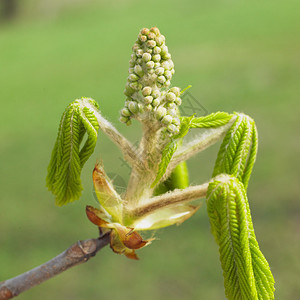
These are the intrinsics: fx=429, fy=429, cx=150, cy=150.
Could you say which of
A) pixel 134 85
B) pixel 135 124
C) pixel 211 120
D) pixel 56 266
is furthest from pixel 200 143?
pixel 135 124

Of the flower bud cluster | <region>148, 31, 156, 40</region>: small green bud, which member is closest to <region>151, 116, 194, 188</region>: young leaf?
the flower bud cluster

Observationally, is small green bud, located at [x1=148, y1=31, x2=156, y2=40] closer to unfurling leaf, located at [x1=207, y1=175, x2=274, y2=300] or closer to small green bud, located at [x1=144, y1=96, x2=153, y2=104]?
small green bud, located at [x1=144, y1=96, x2=153, y2=104]

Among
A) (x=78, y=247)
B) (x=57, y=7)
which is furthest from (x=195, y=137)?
(x=57, y=7)

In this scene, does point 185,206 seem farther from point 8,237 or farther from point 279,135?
point 279,135

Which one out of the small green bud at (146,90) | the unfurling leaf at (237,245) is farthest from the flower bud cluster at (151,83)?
the unfurling leaf at (237,245)

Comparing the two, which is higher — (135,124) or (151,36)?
(151,36)

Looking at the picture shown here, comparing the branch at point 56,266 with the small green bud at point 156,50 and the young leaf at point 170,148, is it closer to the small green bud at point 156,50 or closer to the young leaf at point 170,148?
the young leaf at point 170,148

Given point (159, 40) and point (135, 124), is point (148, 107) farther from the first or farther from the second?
point (135, 124)
